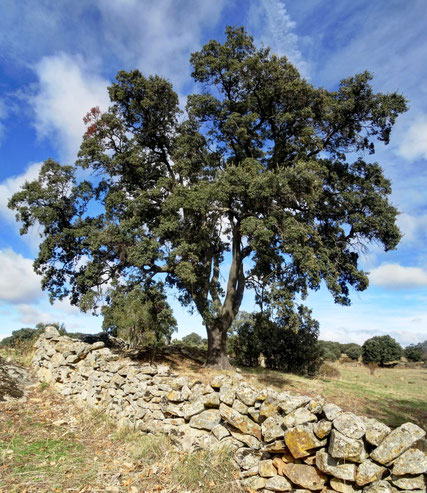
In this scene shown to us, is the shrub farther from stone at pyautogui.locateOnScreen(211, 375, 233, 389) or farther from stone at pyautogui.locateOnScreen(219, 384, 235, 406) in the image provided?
stone at pyautogui.locateOnScreen(219, 384, 235, 406)

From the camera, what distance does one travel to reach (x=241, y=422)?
17.4 feet

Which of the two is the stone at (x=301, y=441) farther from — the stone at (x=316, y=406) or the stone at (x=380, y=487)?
the stone at (x=380, y=487)

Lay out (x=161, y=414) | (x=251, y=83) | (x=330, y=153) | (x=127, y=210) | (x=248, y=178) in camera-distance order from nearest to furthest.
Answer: (x=161, y=414) → (x=248, y=178) → (x=127, y=210) → (x=251, y=83) → (x=330, y=153)

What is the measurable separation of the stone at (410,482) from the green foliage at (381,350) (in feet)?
119

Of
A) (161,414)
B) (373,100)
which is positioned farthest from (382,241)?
(161,414)

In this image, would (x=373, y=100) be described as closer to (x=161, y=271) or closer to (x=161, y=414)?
(x=161, y=271)

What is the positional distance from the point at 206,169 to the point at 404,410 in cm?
1318

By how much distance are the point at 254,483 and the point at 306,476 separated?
855mm

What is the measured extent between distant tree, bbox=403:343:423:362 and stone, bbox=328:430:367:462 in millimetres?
40523

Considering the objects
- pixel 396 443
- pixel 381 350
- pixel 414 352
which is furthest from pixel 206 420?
pixel 414 352

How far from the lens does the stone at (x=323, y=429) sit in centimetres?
417

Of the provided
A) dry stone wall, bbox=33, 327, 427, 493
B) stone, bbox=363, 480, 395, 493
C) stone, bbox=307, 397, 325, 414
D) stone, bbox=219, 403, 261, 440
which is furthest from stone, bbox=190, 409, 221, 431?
stone, bbox=363, 480, 395, 493

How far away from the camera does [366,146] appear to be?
16.3 m

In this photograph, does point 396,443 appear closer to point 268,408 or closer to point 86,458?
point 268,408
